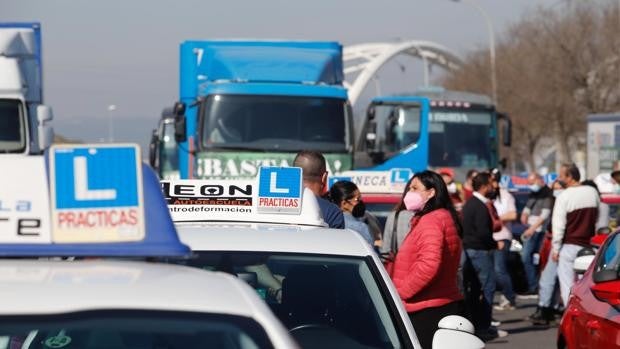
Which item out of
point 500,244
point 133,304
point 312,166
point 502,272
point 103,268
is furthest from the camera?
point 500,244

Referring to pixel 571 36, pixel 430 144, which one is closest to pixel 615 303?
pixel 430 144

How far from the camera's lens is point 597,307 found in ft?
28.1

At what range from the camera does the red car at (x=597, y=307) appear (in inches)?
324

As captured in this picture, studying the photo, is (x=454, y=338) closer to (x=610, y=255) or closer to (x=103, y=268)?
(x=103, y=268)

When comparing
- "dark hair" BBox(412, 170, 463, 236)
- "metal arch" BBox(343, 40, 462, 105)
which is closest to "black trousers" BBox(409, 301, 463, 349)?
"dark hair" BBox(412, 170, 463, 236)

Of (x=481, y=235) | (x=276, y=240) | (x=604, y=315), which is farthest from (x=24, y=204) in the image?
(x=481, y=235)

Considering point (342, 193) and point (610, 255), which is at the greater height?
point (342, 193)

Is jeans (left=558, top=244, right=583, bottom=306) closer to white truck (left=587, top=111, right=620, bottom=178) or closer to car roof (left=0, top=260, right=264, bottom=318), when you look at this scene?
car roof (left=0, top=260, right=264, bottom=318)

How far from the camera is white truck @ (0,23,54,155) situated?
59.2 feet

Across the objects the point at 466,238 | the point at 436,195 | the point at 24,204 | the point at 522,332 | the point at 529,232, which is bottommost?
the point at 522,332

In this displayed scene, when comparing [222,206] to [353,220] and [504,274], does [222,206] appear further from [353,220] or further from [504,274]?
[504,274]

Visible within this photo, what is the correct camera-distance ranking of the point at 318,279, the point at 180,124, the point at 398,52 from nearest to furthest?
the point at 318,279, the point at 180,124, the point at 398,52

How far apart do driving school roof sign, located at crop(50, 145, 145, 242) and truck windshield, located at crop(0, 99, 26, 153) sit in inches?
577

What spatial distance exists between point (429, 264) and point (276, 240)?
254 cm
